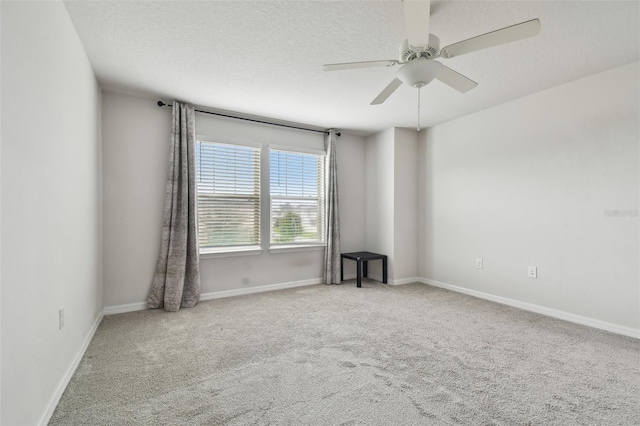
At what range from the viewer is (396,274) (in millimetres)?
4645

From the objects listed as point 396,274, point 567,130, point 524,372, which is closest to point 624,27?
point 567,130

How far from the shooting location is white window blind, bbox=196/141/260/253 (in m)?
3.91

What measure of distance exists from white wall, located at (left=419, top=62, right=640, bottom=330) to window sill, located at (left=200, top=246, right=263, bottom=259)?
2.68 meters

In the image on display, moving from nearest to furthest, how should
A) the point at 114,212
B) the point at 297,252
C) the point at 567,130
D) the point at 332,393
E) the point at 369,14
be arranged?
the point at 332,393 → the point at 369,14 → the point at 567,130 → the point at 114,212 → the point at 297,252

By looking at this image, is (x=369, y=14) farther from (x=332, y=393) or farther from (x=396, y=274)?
(x=396, y=274)

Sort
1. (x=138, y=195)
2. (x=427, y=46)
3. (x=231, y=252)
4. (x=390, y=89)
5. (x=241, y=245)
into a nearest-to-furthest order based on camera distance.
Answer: (x=427, y=46)
(x=390, y=89)
(x=138, y=195)
(x=231, y=252)
(x=241, y=245)

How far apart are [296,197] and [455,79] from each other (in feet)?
9.40

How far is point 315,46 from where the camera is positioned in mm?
2406

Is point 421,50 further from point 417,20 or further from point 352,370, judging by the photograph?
point 352,370

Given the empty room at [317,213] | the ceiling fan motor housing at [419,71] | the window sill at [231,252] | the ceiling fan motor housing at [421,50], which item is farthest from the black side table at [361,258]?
the ceiling fan motor housing at [421,50]

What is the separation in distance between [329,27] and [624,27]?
6.83 feet

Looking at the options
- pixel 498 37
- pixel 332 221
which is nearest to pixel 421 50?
pixel 498 37

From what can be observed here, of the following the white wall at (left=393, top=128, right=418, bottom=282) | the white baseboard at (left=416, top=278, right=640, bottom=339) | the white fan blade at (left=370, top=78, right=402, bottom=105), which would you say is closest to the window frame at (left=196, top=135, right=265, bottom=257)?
the white wall at (left=393, top=128, right=418, bottom=282)

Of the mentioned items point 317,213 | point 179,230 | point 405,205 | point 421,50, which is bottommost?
point 179,230
